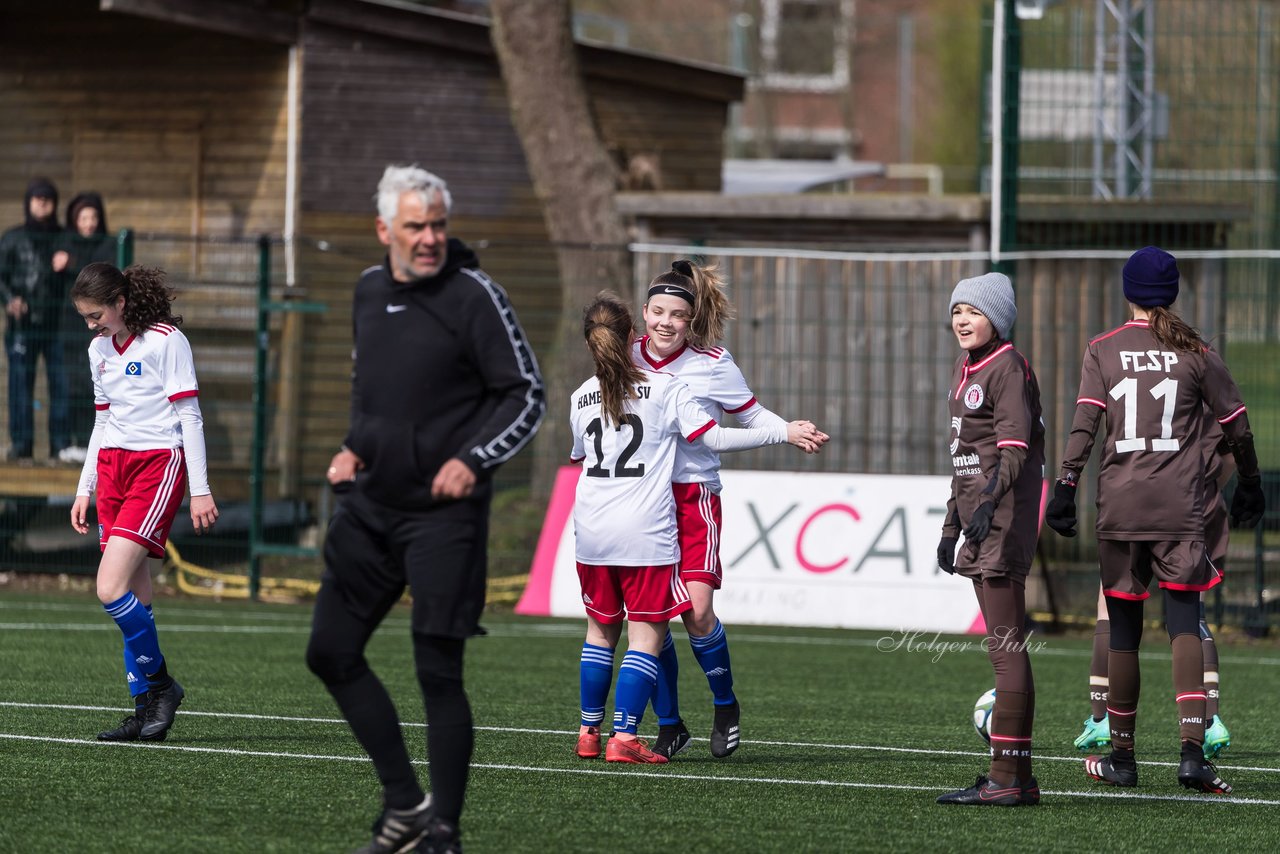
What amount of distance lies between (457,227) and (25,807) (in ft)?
45.4

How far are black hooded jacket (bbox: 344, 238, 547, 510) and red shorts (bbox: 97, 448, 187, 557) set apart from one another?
2765mm

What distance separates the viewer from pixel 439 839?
5.33 meters

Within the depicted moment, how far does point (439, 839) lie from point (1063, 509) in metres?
2.94

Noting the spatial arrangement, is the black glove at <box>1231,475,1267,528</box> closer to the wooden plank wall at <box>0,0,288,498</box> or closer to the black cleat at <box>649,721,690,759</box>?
the black cleat at <box>649,721,690,759</box>

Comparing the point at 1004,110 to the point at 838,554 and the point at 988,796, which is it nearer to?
the point at 838,554

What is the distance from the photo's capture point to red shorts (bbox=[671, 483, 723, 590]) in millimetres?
7777

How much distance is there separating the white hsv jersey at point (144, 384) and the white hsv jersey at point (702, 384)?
1.91 m

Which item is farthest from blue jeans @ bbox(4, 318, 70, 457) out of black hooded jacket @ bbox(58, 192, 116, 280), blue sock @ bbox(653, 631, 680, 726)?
blue sock @ bbox(653, 631, 680, 726)

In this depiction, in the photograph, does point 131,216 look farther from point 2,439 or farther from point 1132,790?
point 1132,790

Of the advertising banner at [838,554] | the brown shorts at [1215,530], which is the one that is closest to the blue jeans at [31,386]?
the advertising banner at [838,554]

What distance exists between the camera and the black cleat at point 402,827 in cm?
536

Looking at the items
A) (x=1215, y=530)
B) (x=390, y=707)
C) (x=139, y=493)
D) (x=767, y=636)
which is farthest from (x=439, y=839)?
(x=767, y=636)

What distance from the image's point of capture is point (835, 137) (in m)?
49.2

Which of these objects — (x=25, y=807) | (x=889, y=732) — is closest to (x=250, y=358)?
(x=889, y=732)
